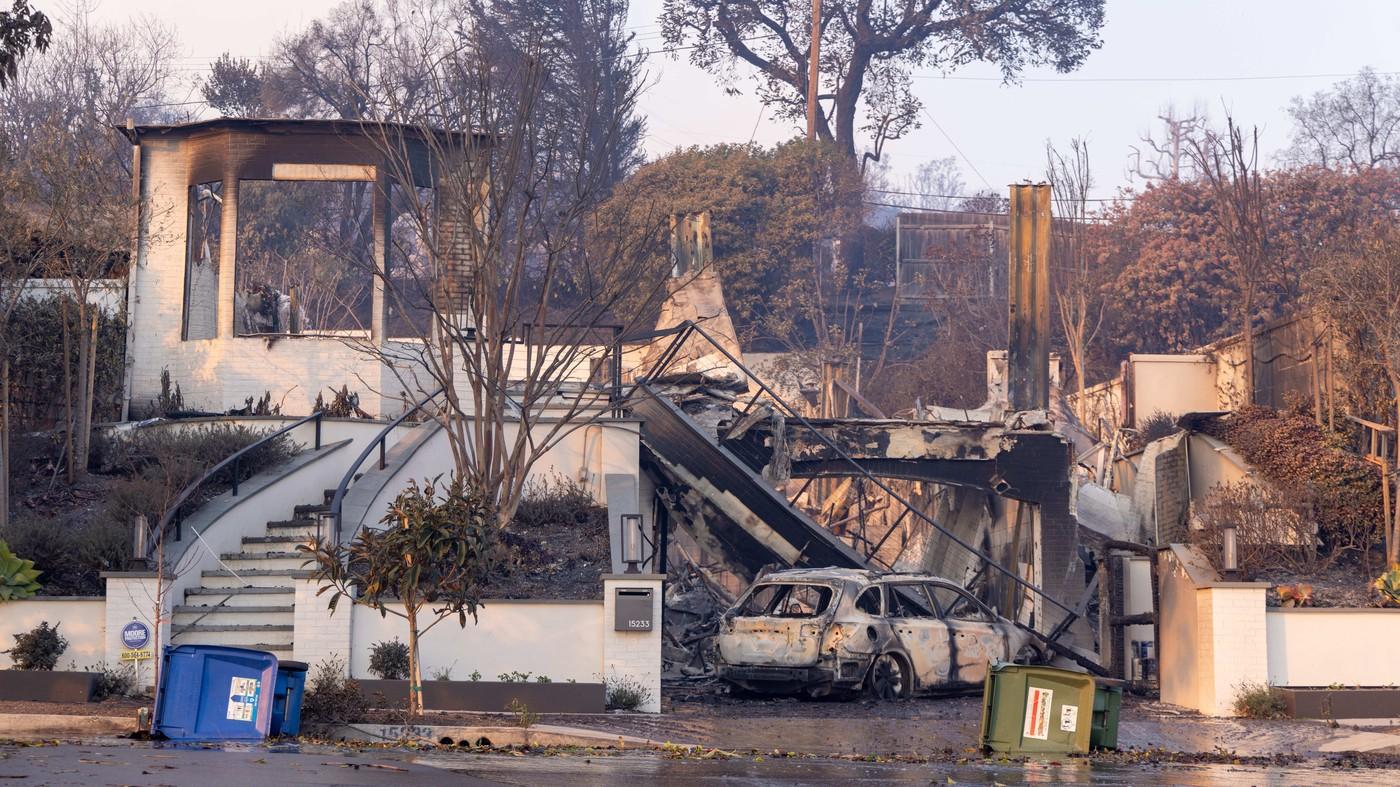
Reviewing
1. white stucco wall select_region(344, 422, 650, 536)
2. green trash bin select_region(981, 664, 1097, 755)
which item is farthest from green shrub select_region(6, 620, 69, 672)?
green trash bin select_region(981, 664, 1097, 755)

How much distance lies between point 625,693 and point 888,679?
314 cm

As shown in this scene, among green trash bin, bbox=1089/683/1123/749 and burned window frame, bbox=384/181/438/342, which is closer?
green trash bin, bbox=1089/683/1123/749

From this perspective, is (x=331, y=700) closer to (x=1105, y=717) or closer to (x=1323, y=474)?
(x=1105, y=717)

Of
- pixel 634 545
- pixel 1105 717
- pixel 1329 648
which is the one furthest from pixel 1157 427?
pixel 1105 717

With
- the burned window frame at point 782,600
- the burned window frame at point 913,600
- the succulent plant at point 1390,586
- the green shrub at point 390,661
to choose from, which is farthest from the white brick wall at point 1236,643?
the green shrub at point 390,661

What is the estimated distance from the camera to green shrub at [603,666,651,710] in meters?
14.5

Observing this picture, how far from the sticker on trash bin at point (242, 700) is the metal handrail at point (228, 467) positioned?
2.47 meters

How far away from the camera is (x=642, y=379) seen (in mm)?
21500

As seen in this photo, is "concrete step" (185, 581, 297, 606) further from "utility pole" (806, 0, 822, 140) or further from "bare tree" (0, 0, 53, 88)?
"utility pole" (806, 0, 822, 140)

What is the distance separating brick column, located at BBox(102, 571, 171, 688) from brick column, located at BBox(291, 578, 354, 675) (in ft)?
4.41

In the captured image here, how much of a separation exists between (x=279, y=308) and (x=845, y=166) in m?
26.3

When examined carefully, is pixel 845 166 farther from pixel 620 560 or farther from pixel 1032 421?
pixel 620 560

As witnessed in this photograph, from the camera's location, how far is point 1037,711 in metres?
12.5

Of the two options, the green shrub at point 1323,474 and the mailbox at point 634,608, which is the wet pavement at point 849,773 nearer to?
the mailbox at point 634,608
